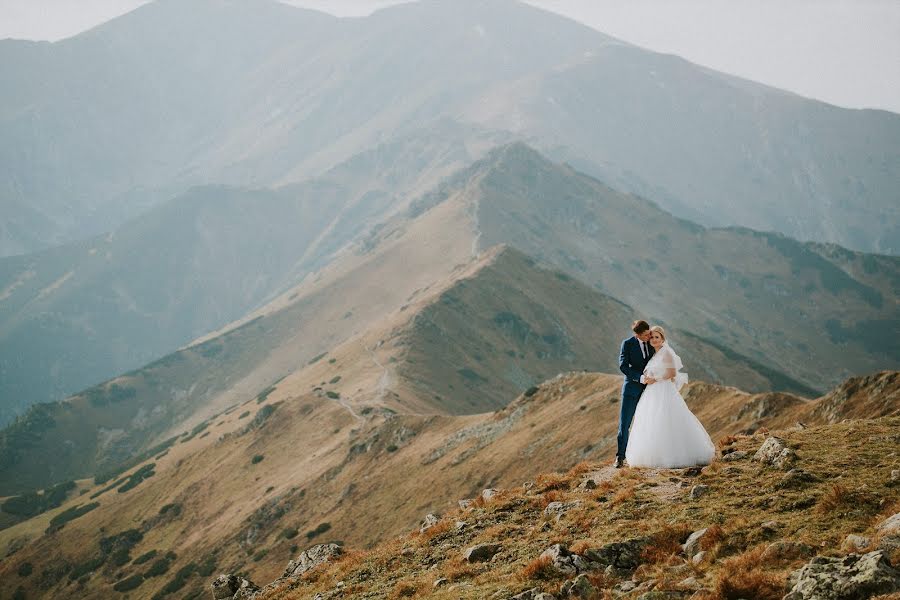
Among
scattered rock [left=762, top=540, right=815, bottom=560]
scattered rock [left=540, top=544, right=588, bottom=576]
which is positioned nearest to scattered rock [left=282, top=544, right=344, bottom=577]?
scattered rock [left=540, top=544, right=588, bottom=576]

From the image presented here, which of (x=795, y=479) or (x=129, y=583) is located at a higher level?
(x=795, y=479)

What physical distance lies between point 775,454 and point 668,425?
2747 mm

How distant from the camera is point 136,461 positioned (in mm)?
146125

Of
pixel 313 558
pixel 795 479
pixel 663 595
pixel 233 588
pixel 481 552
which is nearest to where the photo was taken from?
pixel 663 595

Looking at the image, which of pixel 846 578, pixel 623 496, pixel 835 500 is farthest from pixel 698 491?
pixel 846 578

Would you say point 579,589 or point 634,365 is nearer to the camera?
point 579,589

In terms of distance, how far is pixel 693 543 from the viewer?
12.6 metres

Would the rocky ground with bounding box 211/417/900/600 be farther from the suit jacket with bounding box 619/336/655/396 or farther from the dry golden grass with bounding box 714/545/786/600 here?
the suit jacket with bounding box 619/336/655/396

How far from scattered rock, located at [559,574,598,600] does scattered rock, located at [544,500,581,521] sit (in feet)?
13.7

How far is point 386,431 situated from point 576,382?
85.0ft

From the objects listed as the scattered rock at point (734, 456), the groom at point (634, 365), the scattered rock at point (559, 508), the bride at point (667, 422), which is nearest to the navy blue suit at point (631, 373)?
the groom at point (634, 365)

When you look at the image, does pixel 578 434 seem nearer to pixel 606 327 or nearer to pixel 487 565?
pixel 487 565

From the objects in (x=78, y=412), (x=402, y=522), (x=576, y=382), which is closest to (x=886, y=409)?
(x=576, y=382)

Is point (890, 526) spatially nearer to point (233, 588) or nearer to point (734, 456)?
point (734, 456)
